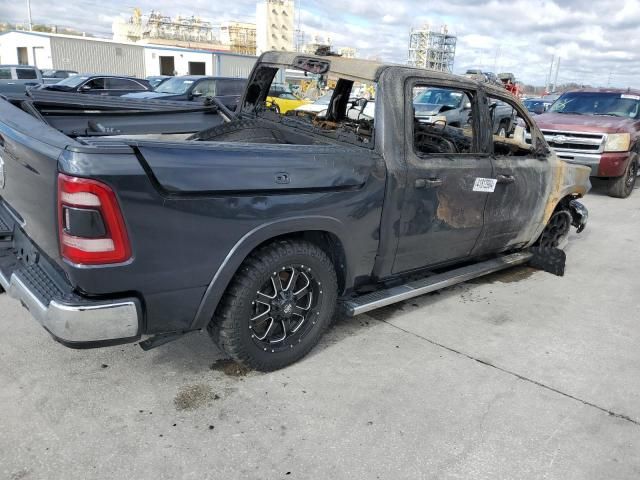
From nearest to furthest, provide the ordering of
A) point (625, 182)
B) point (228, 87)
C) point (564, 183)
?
point (564, 183)
point (625, 182)
point (228, 87)

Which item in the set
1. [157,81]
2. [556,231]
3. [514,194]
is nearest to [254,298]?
[514,194]

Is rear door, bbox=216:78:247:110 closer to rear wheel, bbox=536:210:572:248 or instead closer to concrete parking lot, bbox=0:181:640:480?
rear wheel, bbox=536:210:572:248

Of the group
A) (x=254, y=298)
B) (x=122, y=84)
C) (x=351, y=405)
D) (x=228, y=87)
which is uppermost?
(x=228, y=87)

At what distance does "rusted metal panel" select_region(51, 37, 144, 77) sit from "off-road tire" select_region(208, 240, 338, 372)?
42112 mm

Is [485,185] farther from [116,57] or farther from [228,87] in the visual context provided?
[116,57]

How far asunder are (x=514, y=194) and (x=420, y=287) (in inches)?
48.7

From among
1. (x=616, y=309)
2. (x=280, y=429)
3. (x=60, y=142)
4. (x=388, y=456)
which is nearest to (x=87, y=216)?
(x=60, y=142)

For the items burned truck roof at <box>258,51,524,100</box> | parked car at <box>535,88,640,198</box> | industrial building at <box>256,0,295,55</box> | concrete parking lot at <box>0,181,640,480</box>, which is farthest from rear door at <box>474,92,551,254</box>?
industrial building at <box>256,0,295,55</box>

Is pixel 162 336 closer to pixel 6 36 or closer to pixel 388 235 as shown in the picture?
pixel 388 235

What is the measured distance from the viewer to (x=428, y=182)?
356 cm

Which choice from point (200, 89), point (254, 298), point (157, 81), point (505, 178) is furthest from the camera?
point (157, 81)

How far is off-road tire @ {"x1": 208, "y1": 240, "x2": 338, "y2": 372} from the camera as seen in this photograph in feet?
9.43

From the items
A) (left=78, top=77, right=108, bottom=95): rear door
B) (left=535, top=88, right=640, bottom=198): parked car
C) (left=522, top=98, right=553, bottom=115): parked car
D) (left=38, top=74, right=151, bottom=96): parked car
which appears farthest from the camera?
(left=38, top=74, right=151, bottom=96): parked car

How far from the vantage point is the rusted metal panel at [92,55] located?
38844 mm
